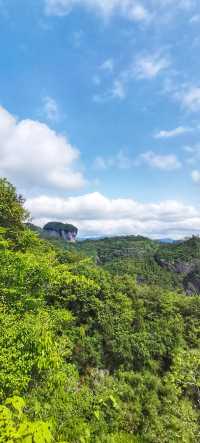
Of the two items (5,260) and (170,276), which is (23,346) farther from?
(170,276)

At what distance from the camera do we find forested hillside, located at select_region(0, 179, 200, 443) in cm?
653

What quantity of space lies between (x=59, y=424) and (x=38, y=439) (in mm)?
5488

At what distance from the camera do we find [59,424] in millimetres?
7520

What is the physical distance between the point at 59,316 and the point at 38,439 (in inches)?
330

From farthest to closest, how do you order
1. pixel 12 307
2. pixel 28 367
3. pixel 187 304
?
pixel 187 304 → pixel 12 307 → pixel 28 367

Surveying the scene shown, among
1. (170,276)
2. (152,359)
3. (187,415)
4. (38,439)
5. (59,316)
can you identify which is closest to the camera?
(38,439)

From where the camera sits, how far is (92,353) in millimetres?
12133

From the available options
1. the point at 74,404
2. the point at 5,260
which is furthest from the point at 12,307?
the point at 74,404

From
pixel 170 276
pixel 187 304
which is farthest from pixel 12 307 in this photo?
pixel 170 276

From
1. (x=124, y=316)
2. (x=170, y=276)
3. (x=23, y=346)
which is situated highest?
(x=23, y=346)

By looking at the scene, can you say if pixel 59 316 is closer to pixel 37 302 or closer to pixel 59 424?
pixel 37 302

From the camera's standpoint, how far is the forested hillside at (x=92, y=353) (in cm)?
653

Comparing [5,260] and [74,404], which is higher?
[5,260]

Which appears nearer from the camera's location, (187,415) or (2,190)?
(187,415)
